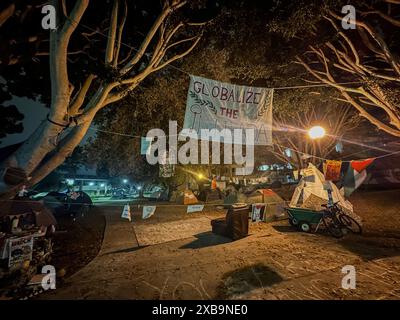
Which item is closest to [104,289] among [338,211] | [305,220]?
[305,220]

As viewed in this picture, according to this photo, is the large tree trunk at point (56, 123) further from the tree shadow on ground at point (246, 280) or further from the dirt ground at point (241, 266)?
the tree shadow on ground at point (246, 280)

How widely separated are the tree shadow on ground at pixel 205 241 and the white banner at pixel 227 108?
4.08 meters

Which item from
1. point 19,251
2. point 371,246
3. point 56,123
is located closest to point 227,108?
point 56,123

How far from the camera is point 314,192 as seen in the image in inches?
381

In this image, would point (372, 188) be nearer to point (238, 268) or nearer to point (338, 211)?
point (338, 211)

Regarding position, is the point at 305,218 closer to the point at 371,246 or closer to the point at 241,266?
the point at 371,246

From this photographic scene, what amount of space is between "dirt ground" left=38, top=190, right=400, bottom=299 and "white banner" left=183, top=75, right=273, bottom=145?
3925mm

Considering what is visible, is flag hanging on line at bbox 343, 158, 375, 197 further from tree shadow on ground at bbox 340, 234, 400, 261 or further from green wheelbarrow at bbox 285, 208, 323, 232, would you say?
green wheelbarrow at bbox 285, 208, 323, 232

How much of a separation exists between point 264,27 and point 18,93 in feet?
35.6

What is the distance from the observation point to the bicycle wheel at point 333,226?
7.69m

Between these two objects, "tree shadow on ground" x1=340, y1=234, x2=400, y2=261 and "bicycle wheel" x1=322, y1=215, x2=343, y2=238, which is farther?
"bicycle wheel" x1=322, y1=215, x2=343, y2=238

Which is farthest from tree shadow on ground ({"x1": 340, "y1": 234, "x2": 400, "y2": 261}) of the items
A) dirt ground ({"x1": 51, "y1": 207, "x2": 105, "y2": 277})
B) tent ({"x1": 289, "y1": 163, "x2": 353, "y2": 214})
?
dirt ground ({"x1": 51, "y1": 207, "x2": 105, "y2": 277})

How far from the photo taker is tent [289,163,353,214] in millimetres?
9005

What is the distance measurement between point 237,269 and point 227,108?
495cm
